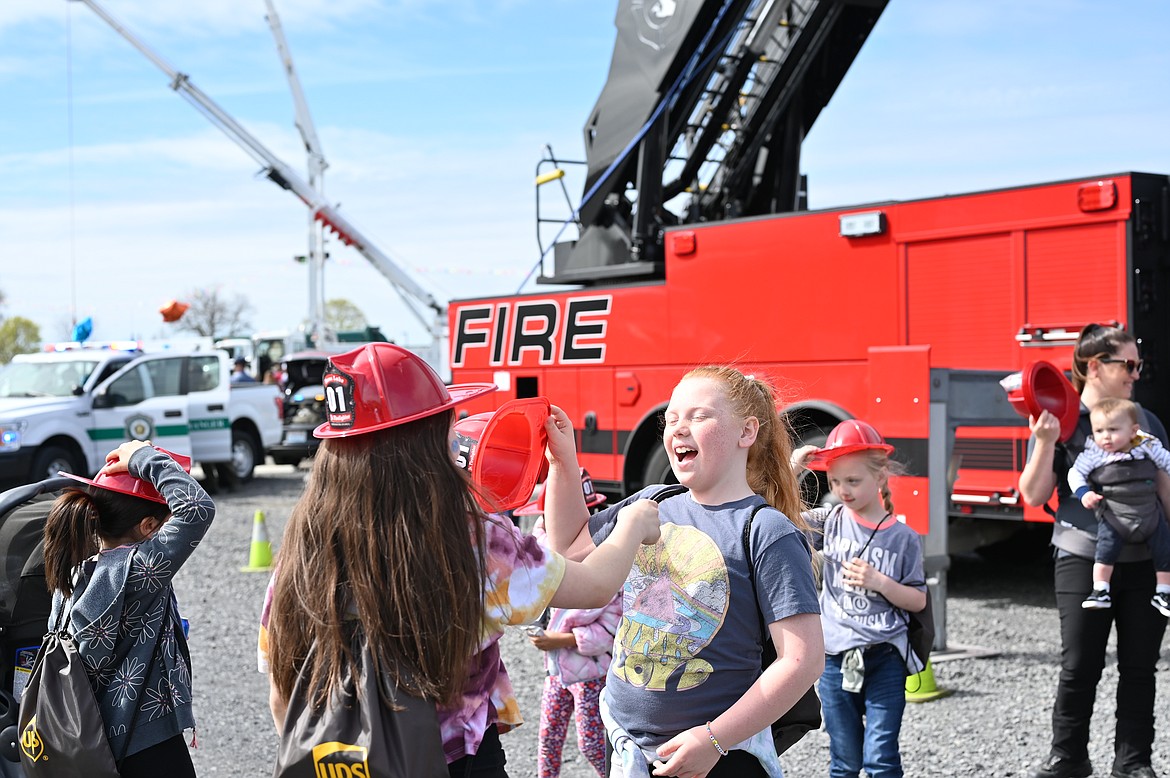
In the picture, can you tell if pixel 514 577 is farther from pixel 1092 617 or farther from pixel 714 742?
pixel 1092 617

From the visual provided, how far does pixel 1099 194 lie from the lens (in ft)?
22.0

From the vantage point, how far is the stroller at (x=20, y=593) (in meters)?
3.07

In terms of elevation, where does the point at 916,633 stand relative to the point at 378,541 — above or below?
below

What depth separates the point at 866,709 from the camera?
357 centimetres

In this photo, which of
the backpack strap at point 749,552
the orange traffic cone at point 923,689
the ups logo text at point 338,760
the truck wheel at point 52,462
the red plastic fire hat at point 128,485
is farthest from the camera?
the truck wheel at point 52,462

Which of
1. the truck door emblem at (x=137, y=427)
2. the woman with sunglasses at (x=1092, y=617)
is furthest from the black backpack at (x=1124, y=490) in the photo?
the truck door emblem at (x=137, y=427)

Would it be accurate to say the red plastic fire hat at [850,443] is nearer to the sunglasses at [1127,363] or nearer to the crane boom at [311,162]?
the sunglasses at [1127,363]

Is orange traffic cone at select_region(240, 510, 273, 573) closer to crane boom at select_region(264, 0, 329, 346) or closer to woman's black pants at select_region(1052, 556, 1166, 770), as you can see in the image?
woman's black pants at select_region(1052, 556, 1166, 770)

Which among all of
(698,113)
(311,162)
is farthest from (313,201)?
(698,113)

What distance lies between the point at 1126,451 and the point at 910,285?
347cm

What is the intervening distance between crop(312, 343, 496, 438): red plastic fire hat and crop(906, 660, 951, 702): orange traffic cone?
4153mm

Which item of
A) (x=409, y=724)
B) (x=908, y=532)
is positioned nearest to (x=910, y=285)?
(x=908, y=532)

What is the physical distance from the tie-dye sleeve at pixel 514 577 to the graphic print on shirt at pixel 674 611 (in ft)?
1.19

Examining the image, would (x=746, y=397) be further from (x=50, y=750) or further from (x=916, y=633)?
(x=50, y=750)
